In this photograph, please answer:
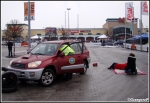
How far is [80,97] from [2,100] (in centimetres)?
235

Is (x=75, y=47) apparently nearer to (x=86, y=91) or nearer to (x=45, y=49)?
(x=45, y=49)

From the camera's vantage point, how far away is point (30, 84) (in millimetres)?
7906

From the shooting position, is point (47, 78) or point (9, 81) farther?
point (47, 78)

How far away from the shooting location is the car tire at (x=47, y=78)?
7461 millimetres

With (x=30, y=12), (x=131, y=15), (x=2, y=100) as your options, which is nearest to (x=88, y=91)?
(x=2, y=100)

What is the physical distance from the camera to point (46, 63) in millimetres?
7484

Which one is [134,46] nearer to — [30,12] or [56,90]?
[30,12]

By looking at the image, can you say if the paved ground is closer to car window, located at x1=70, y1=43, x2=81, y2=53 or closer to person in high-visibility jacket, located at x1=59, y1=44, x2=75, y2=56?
person in high-visibility jacket, located at x1=59, y1=44, x2=75, y2=56

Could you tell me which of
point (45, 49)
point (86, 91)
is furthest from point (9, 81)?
point (86, 91)

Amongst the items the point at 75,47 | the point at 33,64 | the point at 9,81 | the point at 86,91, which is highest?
the point at 75,47

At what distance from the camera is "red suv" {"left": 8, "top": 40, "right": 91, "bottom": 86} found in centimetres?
723

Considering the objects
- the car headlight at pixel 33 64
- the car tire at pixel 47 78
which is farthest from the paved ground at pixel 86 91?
the car headlight at pixel 33 64

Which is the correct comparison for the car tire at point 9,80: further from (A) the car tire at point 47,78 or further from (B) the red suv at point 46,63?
(A) the car tire at point 47,78

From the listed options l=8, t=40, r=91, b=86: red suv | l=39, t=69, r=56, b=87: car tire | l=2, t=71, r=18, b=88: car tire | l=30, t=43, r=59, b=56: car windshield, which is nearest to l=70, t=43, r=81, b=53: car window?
l=8, t=40, r=91, b=86: red suv
